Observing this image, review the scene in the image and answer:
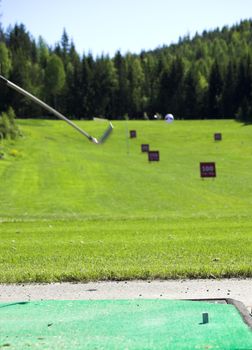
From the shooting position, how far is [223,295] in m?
7.21

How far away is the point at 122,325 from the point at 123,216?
12604 mm

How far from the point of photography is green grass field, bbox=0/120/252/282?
346 inches

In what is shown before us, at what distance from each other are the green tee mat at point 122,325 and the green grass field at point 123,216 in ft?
4.67

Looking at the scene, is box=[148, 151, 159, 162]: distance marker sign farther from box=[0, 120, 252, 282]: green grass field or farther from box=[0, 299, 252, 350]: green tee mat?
box=[0, 299, 252, 350]: green tee mat

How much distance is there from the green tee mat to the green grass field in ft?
4.67

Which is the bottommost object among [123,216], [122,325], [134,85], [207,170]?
[123,216]

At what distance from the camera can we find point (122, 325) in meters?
6.01

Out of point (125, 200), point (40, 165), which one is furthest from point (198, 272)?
point (40, 165)

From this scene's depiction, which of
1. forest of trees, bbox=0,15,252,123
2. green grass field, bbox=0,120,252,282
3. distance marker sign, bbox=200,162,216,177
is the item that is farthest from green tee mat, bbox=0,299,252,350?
forest of trees, bbox=0,15,252,123

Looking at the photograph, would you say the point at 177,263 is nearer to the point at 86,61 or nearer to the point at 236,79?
the point at 236,79

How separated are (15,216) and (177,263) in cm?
1157

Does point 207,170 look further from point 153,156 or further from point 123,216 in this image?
point 153,156

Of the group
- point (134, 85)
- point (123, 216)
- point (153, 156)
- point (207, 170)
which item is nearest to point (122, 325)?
point (123, 216)

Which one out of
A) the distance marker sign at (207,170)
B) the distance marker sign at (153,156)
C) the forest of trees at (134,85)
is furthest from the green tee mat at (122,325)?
the forest of trees at (134,85)
